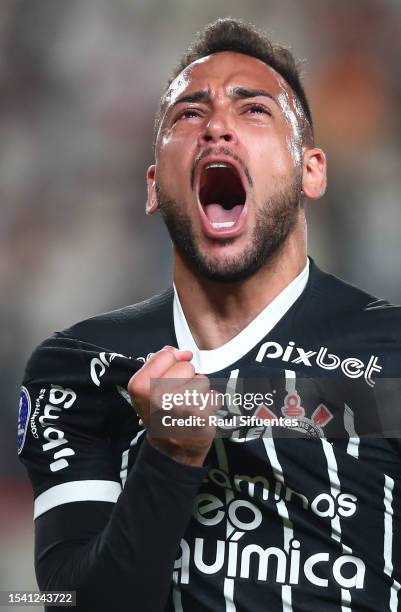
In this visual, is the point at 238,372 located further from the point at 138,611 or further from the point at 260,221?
the point at 138,611

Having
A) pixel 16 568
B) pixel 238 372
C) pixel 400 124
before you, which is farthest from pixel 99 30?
pixel 238 372

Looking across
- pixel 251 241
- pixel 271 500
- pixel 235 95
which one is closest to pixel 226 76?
pixel 235 95

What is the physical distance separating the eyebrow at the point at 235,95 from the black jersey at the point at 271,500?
358 millimetres

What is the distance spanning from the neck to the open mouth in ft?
0.42

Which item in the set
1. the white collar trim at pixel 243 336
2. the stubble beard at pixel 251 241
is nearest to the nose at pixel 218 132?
the stubble beard at pixel 251 241

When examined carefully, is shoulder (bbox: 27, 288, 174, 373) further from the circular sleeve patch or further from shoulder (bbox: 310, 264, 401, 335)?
shoulder (bbox: 310, 264, 401, 335)

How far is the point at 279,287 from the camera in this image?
1.52 m

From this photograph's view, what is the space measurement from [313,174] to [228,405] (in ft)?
1.49

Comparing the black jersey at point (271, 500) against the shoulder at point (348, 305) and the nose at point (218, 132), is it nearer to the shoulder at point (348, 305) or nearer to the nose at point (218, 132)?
the shoulder at point (348, 305)

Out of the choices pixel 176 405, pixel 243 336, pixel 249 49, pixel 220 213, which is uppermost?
pixel 249 49

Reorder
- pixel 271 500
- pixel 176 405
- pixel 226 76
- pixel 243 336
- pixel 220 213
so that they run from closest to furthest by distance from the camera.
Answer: pixel 176 405 < pixel 271 500 < pixel 243 336 < pixel 226 76 < pixel 220 213

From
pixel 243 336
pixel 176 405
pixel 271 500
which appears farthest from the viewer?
pixel 243 336

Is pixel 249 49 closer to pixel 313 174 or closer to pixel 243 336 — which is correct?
pixel 313 174

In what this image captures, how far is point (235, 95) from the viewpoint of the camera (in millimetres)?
1555
